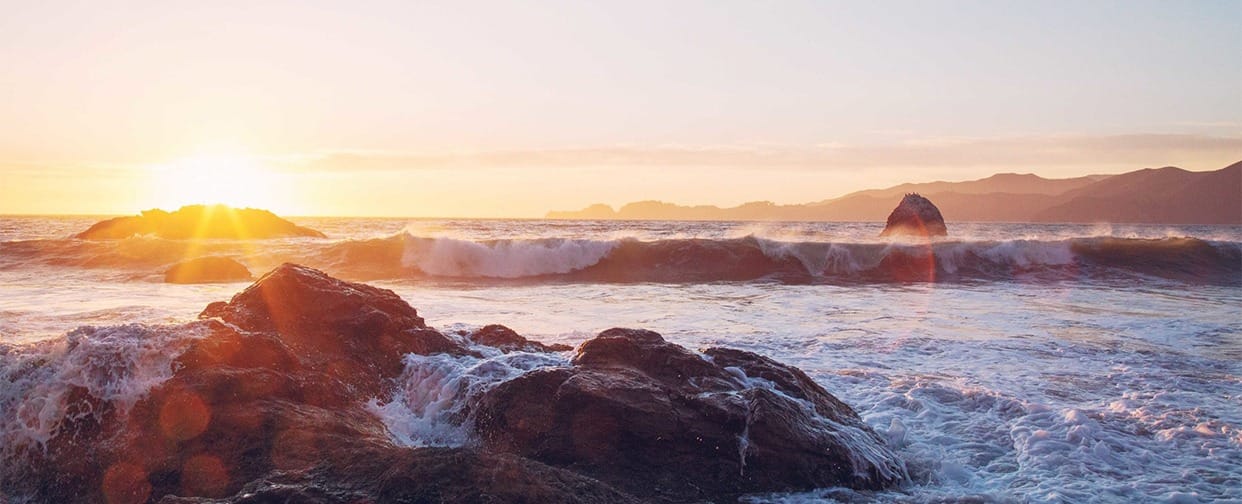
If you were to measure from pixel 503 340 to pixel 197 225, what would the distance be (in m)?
35.2

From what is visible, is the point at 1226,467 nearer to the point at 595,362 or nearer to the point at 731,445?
the point at 731,445

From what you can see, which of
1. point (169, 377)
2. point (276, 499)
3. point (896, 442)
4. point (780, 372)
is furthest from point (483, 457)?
point (896, 442)

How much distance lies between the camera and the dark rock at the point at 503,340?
21.6ft

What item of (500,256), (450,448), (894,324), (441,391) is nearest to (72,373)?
(441,391)

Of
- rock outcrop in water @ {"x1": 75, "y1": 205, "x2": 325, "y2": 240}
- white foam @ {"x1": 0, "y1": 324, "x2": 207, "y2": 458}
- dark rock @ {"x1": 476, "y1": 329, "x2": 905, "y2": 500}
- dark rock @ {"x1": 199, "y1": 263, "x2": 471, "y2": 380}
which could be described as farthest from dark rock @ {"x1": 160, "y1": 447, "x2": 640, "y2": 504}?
rock outcrop in water @ {"x1": 75, "y1": 205, "x2": 325, "y2": 240}

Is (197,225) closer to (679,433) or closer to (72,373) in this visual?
(72,373)

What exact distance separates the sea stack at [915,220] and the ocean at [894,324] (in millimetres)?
12018

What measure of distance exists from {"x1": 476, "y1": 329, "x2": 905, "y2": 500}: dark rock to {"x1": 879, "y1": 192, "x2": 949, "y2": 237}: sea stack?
35091 mm

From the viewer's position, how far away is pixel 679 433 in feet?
14.7

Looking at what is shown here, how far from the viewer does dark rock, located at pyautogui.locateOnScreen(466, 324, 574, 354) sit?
6.57 metres

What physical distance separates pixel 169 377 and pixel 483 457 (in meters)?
2.29

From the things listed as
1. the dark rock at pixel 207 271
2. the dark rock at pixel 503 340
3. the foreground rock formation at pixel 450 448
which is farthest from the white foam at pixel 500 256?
the foreground rock formation at pixel 450 448

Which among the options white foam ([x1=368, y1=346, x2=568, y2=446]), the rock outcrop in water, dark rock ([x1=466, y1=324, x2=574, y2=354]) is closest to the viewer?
white foam ([x1=368, y1=346, x2=568, y2=446])

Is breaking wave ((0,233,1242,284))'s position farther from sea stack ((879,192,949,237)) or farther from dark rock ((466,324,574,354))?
dark rock ((466,324,574,354))
